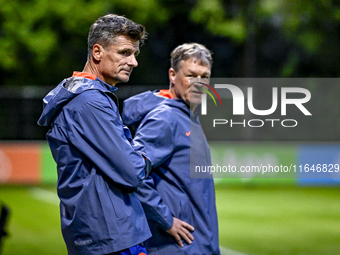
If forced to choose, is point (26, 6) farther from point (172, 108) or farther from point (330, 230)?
point (172, 108)

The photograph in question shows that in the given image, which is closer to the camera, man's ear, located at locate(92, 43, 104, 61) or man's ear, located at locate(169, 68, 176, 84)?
man's ear, located at locate(92, 43, 104, 61)

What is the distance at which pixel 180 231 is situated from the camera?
327 centimetres

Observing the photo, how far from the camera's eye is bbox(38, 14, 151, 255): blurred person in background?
2609 mm

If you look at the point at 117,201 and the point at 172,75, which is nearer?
the point at 117,201

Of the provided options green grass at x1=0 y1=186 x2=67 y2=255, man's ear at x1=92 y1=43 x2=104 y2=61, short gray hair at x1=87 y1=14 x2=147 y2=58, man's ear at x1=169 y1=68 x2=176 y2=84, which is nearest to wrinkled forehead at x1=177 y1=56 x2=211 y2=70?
man's ear at x1=169 y1=68 x2=176 y2=84

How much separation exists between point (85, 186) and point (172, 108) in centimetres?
112

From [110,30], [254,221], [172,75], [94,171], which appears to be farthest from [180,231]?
[254,221]

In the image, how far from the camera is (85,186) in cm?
262

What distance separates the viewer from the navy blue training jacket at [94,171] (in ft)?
8.55

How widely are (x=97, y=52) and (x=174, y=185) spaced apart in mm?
1034

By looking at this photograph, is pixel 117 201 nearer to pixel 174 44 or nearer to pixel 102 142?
pixel 102 142

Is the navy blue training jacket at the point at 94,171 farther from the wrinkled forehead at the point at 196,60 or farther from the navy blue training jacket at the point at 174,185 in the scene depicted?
the wrinkled forehead at the point at 196,60

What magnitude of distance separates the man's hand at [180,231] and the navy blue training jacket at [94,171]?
1.88ft

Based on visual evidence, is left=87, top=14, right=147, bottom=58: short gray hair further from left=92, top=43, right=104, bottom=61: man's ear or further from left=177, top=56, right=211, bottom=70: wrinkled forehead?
left=177, top=56, right=211, bottom=70: wrinkled forehead
